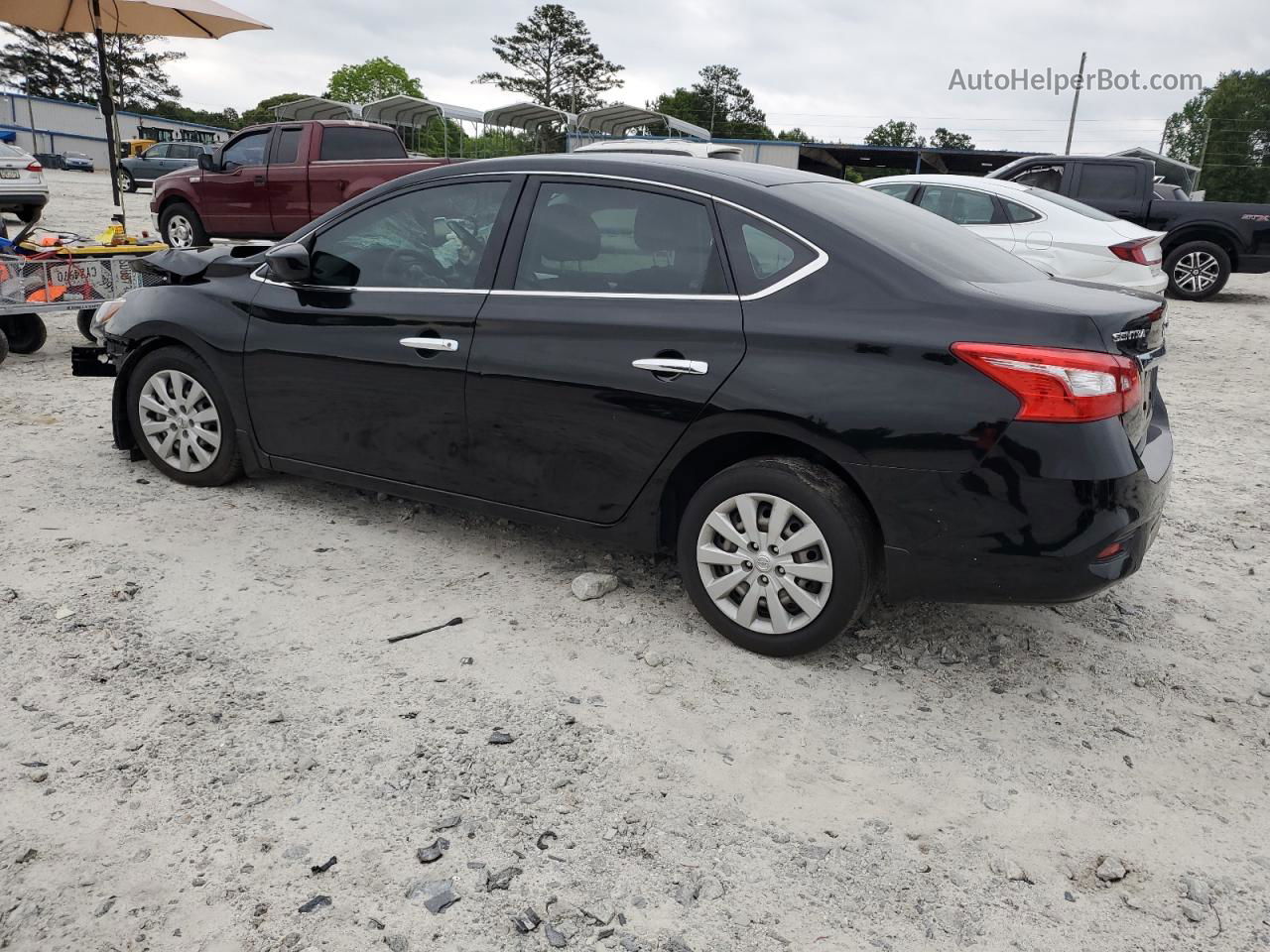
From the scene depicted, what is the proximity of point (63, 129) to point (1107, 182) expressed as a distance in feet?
173

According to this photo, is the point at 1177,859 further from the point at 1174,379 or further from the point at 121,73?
the point at 121,73

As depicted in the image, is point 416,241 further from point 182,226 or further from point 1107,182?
point 1107,182

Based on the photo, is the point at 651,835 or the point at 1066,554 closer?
the point at 651,835

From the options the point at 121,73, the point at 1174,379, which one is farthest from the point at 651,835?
the point at 121,73

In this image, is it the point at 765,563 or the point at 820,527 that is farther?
the point at 765,563

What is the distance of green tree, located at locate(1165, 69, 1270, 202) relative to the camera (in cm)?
8150

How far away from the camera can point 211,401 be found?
4.63 metres

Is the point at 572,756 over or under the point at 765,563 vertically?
under

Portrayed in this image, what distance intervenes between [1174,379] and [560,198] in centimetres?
700

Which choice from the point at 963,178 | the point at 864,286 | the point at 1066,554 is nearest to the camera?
the point at 1066,554

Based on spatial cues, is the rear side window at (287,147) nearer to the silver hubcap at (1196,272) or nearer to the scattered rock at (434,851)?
the scattered rock at (434,851)

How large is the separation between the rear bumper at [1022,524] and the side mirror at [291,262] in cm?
269

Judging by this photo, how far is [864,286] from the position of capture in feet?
10.4

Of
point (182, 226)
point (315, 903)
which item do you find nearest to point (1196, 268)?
point (182, 226)
